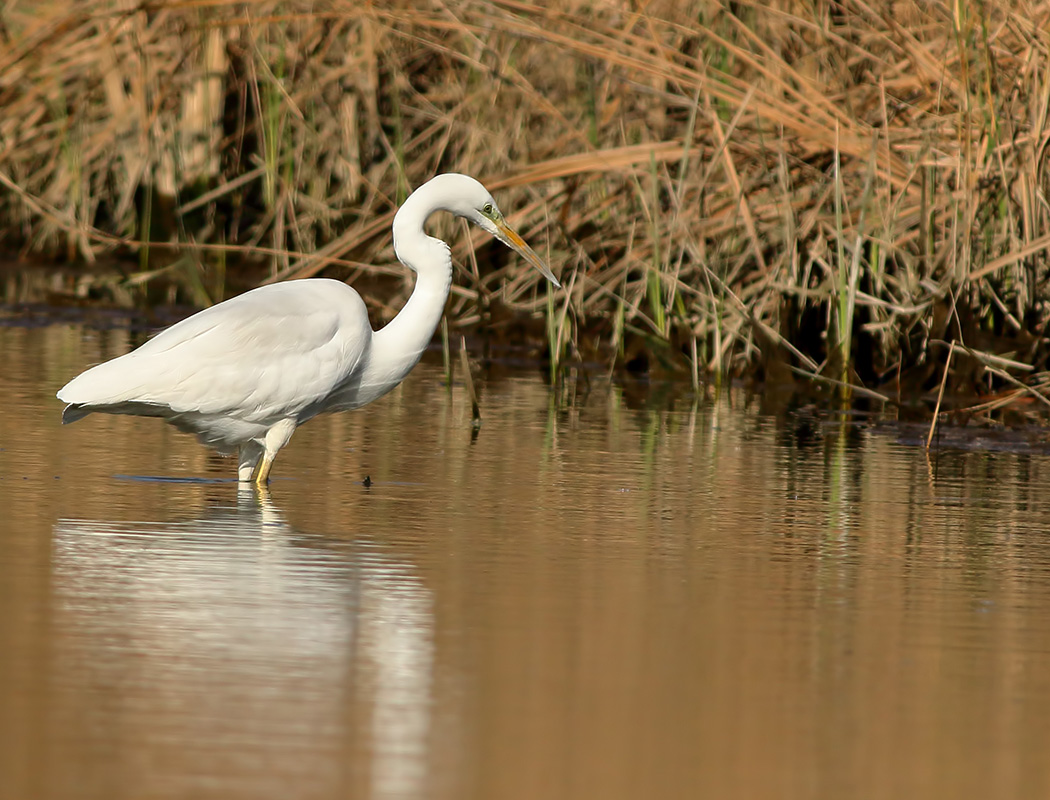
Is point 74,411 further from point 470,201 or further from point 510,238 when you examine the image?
point 510,238

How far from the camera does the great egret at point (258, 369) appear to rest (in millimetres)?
6379

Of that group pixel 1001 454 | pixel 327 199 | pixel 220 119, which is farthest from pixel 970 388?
pixel 220 119

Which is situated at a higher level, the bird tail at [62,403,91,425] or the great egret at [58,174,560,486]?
the great egret at [58,174,560,486]

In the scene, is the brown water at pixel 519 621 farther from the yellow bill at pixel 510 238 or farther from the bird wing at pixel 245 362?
the yellow bill at pixel 510 238

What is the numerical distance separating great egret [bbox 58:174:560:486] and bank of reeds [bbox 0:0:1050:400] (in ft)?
9.05

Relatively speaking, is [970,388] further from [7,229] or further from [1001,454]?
[7,229]

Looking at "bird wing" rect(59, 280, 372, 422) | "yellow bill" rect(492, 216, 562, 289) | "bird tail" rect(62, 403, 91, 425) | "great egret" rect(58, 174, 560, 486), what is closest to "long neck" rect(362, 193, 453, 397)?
"great egret" rect(58, 174, 560, 486)

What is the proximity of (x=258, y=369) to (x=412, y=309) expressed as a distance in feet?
2.46

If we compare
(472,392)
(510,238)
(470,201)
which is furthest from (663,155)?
(470,201)

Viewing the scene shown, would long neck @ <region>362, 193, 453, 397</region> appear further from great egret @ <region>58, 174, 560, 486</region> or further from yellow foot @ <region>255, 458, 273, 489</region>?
yellow foot @ <region>255, 458, 273, 489</region>

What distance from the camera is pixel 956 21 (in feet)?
28.5

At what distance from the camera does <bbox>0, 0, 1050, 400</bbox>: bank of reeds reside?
9133mm

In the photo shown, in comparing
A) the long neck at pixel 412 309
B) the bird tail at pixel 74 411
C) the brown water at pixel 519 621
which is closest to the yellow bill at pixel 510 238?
the long neck at pixel 412 309

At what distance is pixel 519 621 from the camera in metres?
4.65
